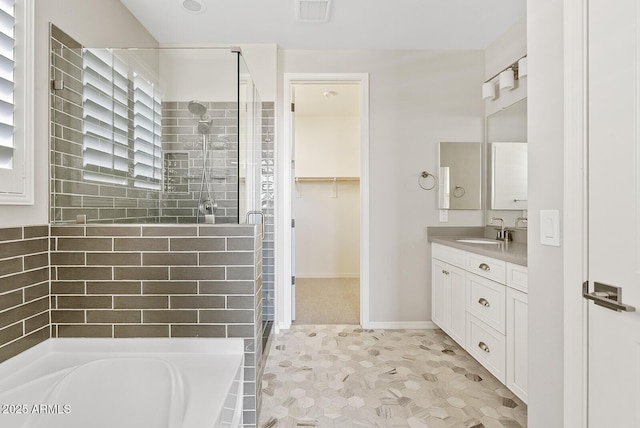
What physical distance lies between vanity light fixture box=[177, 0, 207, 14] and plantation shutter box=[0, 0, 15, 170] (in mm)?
1188

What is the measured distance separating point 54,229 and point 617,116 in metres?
2.28

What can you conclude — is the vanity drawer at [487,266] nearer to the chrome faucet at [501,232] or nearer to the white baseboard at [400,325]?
the chrome faucet at [501,232]

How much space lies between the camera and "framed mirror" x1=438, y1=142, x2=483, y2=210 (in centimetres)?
295

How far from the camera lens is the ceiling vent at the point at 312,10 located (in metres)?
2.23

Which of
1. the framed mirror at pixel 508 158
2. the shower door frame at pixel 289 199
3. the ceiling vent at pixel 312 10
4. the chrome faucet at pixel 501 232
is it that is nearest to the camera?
the ceiling vent at pixel 312 10

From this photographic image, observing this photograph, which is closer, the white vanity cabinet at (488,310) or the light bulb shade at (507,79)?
the white vanity cabinet at (488,310)

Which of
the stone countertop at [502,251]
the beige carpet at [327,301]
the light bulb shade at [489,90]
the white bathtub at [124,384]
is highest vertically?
the light bulb shade at [489,90]

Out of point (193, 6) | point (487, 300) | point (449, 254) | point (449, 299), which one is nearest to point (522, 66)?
point (449, 254)

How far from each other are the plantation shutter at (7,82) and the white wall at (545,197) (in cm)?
212

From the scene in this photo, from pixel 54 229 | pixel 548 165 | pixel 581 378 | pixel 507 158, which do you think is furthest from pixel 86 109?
pixel 507 158

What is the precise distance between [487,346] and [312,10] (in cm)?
266

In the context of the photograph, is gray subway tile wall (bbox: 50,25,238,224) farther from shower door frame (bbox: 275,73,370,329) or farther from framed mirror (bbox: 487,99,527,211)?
framed mirror (bbox: 487,99,527,211)

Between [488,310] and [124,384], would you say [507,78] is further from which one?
[124,384]

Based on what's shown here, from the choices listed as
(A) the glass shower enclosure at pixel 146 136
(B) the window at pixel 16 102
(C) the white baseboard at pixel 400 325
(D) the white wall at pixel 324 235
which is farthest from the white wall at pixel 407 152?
(B) the window at pixel 16 102
